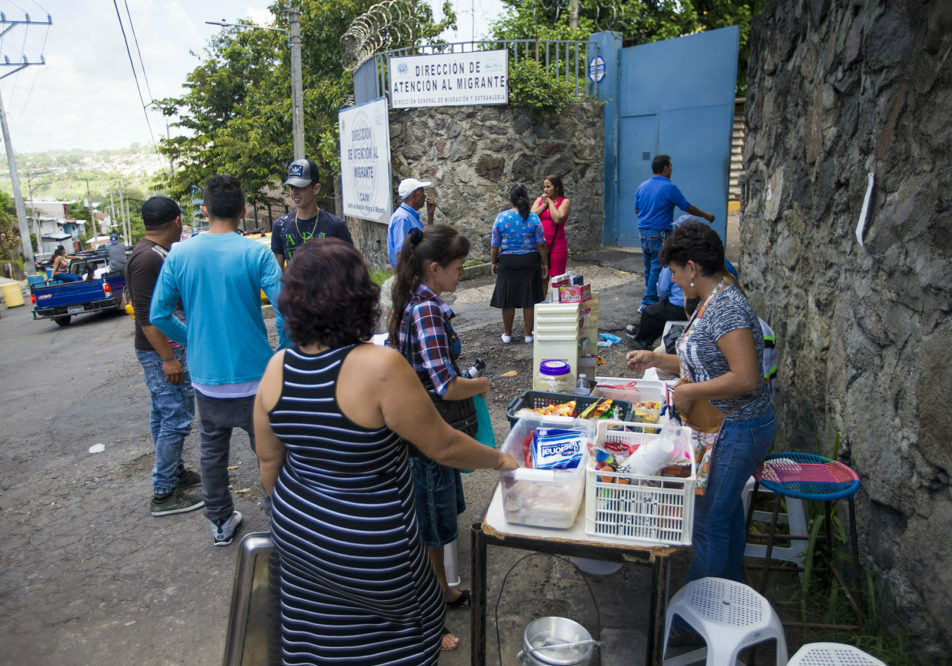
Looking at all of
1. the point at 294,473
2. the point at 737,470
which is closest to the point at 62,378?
the point at 294,473

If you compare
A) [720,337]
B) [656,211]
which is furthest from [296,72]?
[720,337]

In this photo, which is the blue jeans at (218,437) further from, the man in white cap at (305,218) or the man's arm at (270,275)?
the man in white cap at (305,218)

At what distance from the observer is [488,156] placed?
10.9 meters

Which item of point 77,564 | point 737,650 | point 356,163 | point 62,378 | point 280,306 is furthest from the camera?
point 356,163

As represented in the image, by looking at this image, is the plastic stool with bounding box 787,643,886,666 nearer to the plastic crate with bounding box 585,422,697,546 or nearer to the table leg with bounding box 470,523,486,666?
the plastic crate with bounding box 585,422,697,546

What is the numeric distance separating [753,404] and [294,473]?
187 centimetres

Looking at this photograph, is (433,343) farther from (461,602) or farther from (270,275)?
→ (461,602)

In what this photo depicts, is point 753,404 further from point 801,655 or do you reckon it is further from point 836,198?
point 836,198

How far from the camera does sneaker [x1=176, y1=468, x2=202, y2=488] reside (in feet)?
14.7

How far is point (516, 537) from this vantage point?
7.60 ft

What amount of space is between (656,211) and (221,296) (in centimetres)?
540

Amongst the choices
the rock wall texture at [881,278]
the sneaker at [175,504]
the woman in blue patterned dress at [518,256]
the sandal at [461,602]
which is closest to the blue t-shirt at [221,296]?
the sneaker at [175,504]

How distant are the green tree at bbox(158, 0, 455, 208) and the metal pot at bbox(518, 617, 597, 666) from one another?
12.2 metres

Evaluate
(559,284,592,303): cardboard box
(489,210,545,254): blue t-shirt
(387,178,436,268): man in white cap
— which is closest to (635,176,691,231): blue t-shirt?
(489,210,545,254): blue t-shirt
